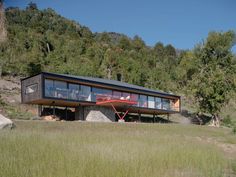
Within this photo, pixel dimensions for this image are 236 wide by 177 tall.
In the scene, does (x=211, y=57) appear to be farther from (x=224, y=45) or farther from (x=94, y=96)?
(x=94, y=96)

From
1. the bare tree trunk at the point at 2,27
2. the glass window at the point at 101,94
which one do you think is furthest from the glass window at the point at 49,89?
the bare tree trunk at the point at 2,27

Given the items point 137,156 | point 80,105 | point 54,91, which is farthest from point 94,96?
point 137,156

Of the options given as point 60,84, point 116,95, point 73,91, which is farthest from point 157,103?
point 60,84

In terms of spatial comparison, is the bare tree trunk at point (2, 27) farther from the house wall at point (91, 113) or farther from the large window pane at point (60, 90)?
the house wall at point (91, 113)

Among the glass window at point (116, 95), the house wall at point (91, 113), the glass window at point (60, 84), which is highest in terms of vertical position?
the glass window at point (60, 84)

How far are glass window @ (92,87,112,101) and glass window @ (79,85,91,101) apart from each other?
20.4 inches

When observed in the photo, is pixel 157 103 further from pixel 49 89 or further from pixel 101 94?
pixel 49 89

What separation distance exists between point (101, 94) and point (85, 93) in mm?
1930

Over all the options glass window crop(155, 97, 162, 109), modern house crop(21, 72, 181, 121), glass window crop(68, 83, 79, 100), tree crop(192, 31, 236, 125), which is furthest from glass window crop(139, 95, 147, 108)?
glass window crop(68, 83, 79, 100)

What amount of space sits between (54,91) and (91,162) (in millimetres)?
16513

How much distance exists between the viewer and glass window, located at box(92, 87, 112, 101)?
87.3 feet

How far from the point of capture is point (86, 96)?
25.8 metres

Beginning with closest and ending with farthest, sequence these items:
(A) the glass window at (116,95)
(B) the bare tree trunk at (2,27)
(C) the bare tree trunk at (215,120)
Answer: 1. (B) the bare tree trunk at (2,27)
2. (A) the glass window at (116,95)
3. (C) the bare tree trunk at (215,120)

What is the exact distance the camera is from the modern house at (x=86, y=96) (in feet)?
76.1
